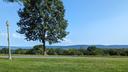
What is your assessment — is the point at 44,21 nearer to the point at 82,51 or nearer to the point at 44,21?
the point at 44,21

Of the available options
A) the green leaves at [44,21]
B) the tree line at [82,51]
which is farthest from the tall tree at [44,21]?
the tree line at [82,51]

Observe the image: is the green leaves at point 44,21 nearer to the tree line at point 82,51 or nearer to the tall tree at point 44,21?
the tall tree at point 44,21

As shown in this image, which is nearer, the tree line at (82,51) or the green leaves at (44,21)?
the tree line at (82,51)

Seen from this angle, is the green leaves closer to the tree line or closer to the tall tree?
the tall tree

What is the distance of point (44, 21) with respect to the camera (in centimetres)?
5088

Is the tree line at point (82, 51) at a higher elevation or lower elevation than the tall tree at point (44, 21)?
lower

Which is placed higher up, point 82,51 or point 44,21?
point 44,21

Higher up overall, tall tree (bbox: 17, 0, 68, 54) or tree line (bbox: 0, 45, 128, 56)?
tall tree (bbox: 17, 0, 68, 54)

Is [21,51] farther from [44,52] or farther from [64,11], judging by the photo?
[64,11]

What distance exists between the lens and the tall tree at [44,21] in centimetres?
5038

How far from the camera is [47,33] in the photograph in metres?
51.4

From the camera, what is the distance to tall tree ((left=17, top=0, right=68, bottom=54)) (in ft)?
165

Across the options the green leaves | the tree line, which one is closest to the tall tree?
the green leaves

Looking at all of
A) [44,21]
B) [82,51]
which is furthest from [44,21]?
[82,51]
